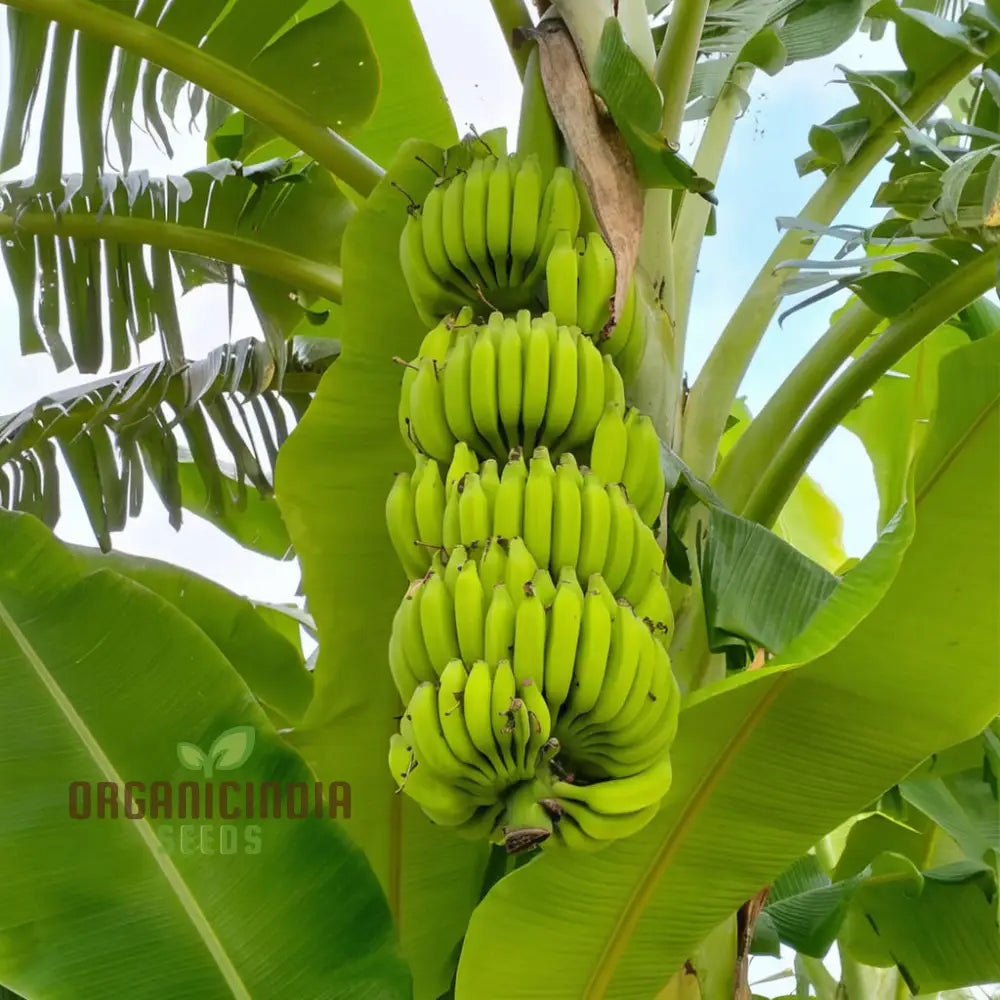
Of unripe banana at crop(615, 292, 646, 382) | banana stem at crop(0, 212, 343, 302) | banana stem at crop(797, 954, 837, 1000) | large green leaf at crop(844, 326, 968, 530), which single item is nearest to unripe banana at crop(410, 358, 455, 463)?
unripe banana at crop(615, 292, 646, 382)

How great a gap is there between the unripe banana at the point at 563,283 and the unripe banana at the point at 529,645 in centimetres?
31

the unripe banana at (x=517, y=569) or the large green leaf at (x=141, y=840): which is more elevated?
the unripe banana at (x=517, y=569)

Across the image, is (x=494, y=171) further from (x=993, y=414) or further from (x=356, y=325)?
(x=993, y=414)

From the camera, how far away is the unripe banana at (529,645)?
702 mm

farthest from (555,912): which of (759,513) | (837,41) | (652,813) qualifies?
(837,41)

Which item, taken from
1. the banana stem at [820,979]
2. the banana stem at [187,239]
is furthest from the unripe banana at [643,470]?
the banana stem at [820,979]

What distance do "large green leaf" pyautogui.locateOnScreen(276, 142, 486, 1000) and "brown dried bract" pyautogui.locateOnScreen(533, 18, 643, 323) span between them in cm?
15

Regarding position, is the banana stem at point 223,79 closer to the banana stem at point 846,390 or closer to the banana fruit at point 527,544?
the banana fruit at point 527,544

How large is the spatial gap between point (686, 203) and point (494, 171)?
39 cm

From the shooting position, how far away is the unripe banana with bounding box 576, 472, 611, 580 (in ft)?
2.55

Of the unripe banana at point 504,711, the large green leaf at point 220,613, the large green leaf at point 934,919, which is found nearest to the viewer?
the unripe banana at point 504,711

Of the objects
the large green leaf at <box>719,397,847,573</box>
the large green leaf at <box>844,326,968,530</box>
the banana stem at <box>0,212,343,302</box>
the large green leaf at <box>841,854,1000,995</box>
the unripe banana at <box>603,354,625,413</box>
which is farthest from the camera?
the large green leaf at <box>719,397,847,573</box>

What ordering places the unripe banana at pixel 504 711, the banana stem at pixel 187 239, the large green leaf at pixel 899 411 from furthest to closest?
1. the large green leaf at pixel 899 411
2. the banana stem at pixel 187 239
3. the unripe banana at pixel 504 711

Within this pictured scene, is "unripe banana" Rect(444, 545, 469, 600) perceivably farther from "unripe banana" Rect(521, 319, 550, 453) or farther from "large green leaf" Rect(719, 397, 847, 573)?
"large green leaf" Rect(719, 397, 847, 573)
